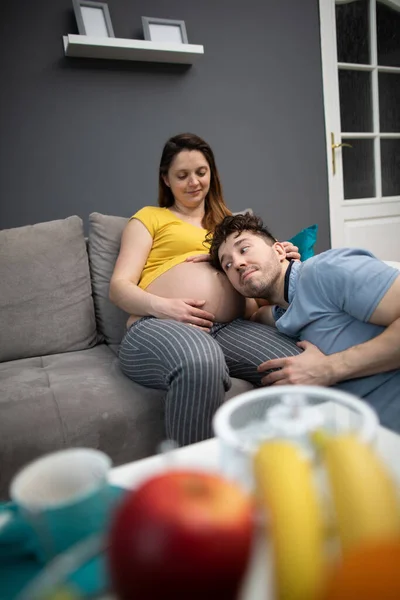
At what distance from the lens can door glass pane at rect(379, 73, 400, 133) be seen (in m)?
3.46

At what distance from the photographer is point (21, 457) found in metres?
1.11

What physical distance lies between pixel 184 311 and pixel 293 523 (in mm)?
1095

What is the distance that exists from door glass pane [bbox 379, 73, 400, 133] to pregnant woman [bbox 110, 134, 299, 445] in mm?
2311

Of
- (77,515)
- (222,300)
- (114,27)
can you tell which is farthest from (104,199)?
(77,515)

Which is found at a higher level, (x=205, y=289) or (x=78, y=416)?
(x=205, y=289)

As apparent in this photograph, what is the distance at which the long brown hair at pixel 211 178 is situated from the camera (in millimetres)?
1764

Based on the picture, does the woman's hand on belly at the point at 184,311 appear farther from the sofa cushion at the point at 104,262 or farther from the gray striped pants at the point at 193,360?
the sofa cushion at the point at 104,262

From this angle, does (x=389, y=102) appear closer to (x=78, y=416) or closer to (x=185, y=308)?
(x=185, y=308)

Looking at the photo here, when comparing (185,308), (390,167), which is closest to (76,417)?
(185,308)

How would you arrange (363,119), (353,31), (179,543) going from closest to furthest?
(179,543), (353,31), (363,119)

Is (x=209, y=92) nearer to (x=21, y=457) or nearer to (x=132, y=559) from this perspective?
(x=21, y=457)

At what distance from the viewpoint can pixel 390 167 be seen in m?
3.58

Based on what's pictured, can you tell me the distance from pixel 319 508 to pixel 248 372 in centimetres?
102

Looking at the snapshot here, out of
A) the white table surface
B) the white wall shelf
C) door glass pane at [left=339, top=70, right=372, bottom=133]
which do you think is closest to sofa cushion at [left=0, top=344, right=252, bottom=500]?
the white table surface
